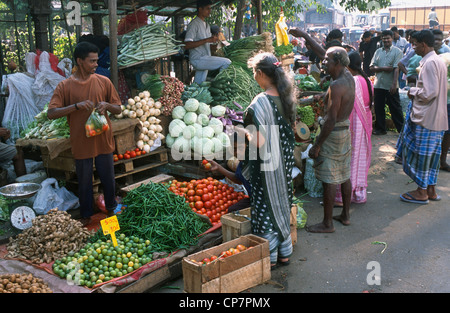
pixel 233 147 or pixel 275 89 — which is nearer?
pixel 275 89

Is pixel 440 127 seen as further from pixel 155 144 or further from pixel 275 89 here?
pixel 155 144

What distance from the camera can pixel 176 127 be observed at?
20.9 ft

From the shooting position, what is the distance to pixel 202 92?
692 centimetres

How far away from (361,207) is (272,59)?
2.88 m

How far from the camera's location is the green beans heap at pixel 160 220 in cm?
416

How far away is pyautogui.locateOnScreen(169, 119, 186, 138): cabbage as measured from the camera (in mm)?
6359

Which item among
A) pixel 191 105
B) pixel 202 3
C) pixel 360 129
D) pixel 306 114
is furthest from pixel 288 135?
pixel 202 3

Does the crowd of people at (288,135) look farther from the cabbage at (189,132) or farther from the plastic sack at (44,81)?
the plastic sack at (44,81)

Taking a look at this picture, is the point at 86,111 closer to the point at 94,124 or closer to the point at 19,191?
the point at 94,124

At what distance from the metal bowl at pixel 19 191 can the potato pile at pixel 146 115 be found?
1.56 metres

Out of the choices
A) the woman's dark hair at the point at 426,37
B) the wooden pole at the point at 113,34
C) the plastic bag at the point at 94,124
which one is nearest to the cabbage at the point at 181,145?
the wooden pole at the point at 113,34
